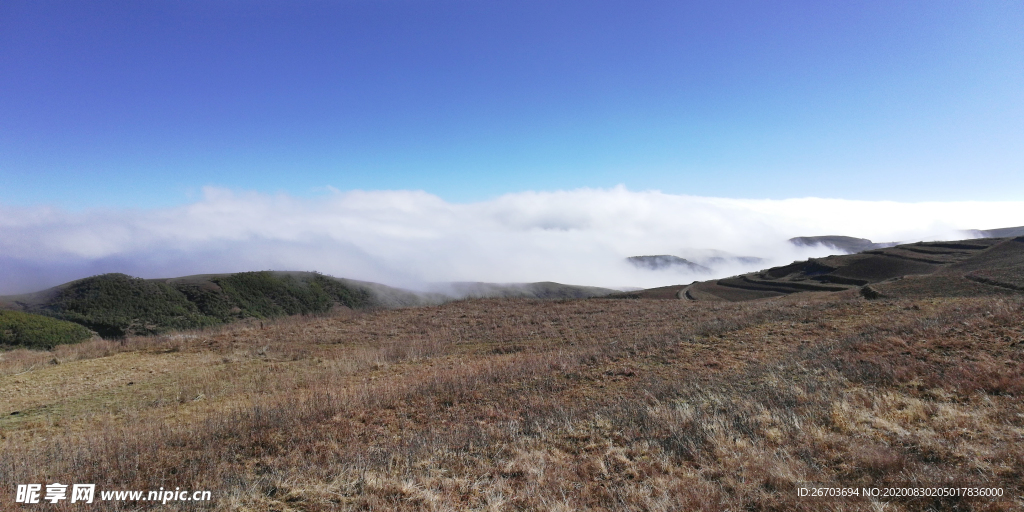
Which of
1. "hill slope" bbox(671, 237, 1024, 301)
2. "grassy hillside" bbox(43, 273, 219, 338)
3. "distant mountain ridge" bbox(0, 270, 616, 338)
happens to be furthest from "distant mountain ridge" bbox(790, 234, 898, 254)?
"grassy hillside" bbox(43, 273, 219, 338)

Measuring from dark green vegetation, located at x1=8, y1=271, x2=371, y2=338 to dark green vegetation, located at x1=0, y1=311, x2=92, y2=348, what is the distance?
17.3ft

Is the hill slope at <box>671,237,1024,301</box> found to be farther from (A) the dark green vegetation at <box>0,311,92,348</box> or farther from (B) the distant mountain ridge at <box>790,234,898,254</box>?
(B) the distant mountain ridge at <box>790,234,898,254</box>

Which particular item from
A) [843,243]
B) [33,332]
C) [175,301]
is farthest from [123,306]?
[843,243]

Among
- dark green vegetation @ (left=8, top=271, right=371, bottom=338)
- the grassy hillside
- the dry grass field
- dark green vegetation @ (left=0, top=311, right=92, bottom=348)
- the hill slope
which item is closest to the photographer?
the dry grass field

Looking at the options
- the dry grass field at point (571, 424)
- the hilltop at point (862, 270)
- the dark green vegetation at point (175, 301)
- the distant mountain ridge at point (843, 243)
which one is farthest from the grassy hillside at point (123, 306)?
the distant mountain ridge at point (843, 243)

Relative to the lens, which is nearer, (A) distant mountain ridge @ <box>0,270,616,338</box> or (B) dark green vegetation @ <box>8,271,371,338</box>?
(B) dark green vegetation @ <box>8,271,371,338</box>

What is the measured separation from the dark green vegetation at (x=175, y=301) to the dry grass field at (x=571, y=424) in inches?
1618

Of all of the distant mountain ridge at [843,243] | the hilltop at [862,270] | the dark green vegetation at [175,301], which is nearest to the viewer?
the hilltop at [862,270]

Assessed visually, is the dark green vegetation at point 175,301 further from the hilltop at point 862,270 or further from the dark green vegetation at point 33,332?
the hilltop at point 862,270

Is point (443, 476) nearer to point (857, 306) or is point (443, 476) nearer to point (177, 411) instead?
point (177, 411)

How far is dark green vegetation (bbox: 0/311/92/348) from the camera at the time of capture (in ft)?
99.7

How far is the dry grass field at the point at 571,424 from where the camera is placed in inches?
179

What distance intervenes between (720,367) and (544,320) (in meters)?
14.8

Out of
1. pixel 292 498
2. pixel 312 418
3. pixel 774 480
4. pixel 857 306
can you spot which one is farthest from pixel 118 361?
pixel 857 306
